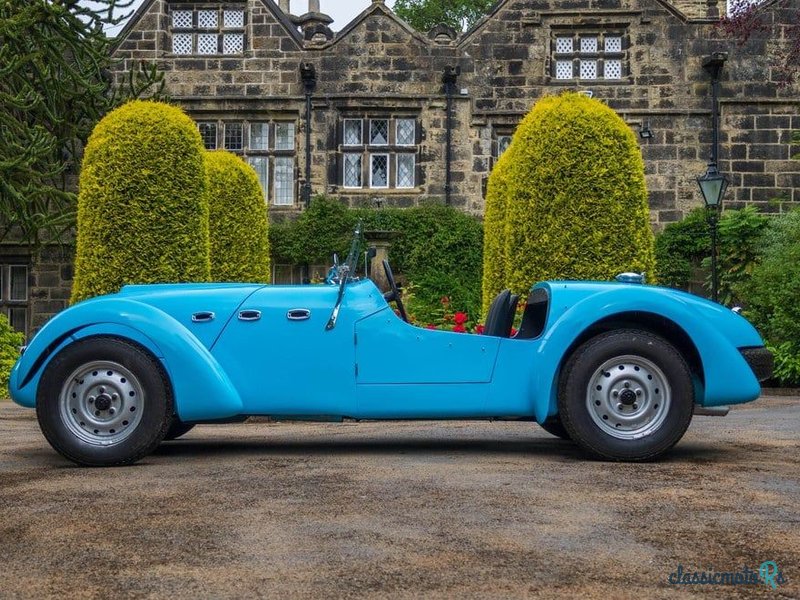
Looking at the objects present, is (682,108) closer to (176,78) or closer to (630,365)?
(176,78)

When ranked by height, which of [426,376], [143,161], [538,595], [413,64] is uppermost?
[413,64]

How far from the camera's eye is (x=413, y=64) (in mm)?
21359

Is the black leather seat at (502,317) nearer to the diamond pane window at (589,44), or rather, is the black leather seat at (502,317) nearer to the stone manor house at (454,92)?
the stone manor house at (454,92)

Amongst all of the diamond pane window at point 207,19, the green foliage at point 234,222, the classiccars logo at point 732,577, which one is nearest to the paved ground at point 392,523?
the classiccars logo at point 732,577

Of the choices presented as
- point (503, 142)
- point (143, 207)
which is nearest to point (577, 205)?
point (143, 207)

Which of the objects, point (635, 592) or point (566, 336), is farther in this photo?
point (566, 336)

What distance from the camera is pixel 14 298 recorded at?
72.5 ft

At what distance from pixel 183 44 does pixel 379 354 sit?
54.2 feet

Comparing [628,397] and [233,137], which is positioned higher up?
[233,137]

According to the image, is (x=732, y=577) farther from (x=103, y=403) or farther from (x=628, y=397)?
(x=103, y=403)

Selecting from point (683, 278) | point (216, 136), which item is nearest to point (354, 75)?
point (216, 136)

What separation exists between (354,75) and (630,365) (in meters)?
15.9

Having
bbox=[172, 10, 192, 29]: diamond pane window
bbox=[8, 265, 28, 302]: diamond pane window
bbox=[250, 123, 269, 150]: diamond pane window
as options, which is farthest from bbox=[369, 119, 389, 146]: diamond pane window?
bbox=[8, 265, 28, 302]: diamond pane window

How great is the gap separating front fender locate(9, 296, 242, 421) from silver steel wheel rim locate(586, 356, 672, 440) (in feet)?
6.82
